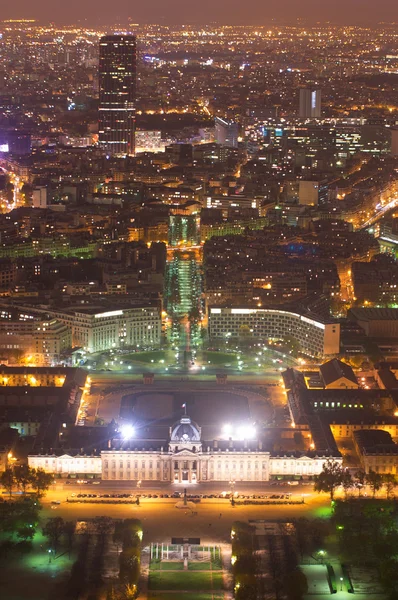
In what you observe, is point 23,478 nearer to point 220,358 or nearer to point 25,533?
point 25,533

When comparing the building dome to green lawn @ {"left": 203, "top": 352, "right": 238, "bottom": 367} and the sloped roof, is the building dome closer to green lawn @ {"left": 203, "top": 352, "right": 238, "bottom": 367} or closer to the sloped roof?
the sloped roof

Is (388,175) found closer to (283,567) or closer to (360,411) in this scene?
(360,411)

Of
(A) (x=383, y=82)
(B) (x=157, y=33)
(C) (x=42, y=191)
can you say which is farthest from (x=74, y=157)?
(B) (x=157, y=33)

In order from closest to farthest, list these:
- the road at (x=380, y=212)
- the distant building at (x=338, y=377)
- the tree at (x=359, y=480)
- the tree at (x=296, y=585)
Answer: the tree at (x=296, y=585) < the tree at (x=359, y=480) < the distant building at (x=338, y=377) < the road at (x=380, y=212)

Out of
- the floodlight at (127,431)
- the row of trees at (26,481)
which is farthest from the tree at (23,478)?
the floodlight at (127,431)

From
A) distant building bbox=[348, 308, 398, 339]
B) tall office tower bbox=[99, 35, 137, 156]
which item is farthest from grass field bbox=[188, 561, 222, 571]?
tall office tower bbox=[99, 35, 137, 156]

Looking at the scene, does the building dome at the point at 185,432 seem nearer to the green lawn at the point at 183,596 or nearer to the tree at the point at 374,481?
the tree at the point at 374,481
